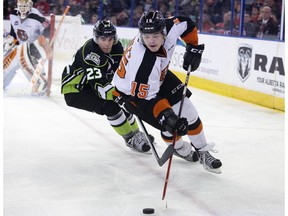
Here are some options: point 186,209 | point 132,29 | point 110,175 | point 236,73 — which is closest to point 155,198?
point 186,209

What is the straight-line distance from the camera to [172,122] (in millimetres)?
2713

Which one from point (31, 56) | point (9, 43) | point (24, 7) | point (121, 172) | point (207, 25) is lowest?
point (121, 172)

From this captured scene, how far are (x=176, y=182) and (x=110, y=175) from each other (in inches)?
14.7

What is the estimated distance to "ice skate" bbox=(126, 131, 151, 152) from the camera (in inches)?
140

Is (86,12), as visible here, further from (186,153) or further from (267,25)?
(186,153)

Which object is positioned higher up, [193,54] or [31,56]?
[193,54]

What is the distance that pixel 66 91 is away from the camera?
3641 mm

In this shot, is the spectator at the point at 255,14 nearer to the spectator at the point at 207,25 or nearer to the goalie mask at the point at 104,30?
the spectator at the point at 207,25

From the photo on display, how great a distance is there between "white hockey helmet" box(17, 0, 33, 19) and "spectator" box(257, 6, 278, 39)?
2319mm

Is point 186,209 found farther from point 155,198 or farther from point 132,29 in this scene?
point 132,29

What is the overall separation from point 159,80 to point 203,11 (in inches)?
156

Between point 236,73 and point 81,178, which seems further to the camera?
point 236,73

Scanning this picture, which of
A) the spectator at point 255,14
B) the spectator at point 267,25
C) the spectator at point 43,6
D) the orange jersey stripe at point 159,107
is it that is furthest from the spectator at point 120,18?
the orange jersey stripe at point 159,107

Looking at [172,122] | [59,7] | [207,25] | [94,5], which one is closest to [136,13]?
[94,5]
